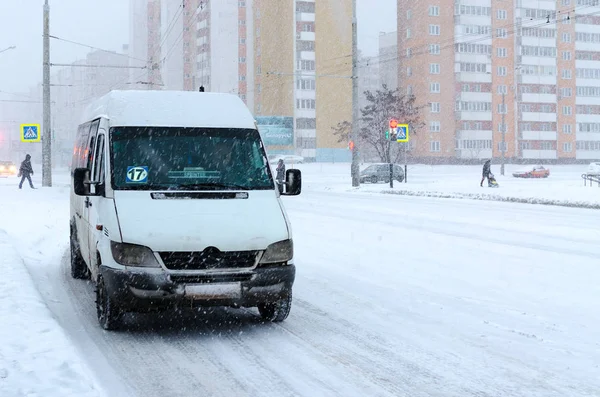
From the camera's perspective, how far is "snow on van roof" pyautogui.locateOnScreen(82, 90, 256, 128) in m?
7.90

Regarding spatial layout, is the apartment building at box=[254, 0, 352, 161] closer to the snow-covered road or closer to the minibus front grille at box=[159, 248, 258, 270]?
the snow-covered road

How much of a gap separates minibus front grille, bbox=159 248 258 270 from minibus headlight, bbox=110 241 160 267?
0.09m

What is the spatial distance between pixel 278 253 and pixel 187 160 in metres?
1.38

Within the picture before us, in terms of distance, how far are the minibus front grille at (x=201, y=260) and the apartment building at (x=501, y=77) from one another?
9146cm

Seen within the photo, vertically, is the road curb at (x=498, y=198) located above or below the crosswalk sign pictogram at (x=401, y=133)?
below

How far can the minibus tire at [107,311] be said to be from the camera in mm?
6969

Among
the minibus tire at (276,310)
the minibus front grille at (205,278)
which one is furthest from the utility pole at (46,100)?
the minibus front grille at (205,278)

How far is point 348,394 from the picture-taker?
521 cm

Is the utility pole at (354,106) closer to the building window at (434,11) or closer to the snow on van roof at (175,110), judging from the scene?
the snow on van roof at (175,110)

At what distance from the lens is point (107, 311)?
7.05 meters

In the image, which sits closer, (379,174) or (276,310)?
(276,310)

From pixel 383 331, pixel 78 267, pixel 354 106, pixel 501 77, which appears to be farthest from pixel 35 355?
pixel 501 77

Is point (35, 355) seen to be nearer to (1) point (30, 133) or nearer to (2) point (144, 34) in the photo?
(1) point (30, 133)

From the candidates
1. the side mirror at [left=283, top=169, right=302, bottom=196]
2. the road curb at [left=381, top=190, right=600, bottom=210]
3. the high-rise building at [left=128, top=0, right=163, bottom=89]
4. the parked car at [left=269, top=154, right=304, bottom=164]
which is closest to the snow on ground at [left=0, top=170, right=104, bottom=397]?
the side mirror at [left=283, top=169, right=302, bottom=196]
